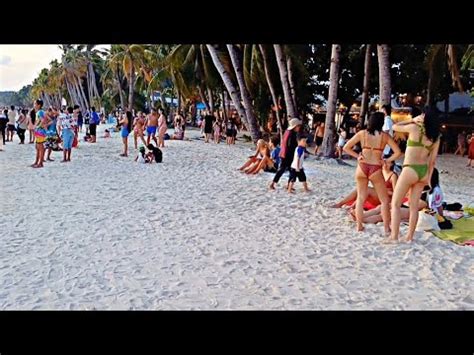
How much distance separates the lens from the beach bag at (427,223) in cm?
598

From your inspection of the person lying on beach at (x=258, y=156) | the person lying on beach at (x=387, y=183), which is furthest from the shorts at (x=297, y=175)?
the person lying on beach at (x=258, y=156)

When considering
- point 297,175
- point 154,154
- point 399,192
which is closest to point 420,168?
point 399,192

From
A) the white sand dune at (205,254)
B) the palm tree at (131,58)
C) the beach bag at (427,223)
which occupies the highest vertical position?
the palm tree at (131,58)

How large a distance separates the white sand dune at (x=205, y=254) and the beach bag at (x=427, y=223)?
0.19m

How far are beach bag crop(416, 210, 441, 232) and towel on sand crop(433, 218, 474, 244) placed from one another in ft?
0.34

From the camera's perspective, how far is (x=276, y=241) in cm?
556

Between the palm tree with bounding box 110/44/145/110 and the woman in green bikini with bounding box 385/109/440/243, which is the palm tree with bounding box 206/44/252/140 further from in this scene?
the palm tree with bounding box 110/44/145/110

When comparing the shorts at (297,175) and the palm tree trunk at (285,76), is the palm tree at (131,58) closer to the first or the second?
the palm tree trunk at (285,76)

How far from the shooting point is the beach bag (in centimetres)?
598
